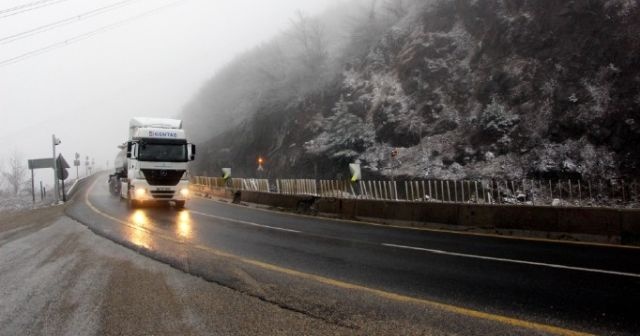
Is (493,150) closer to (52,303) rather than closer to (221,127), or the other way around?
(52,303)

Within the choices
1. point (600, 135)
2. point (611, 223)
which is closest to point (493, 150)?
point (600, 135)

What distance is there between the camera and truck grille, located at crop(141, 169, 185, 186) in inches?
737

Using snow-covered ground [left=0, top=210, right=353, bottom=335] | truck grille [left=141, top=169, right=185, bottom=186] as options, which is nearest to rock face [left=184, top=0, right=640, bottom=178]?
truck grille [left=141, top=169, right=185, bottom=186]

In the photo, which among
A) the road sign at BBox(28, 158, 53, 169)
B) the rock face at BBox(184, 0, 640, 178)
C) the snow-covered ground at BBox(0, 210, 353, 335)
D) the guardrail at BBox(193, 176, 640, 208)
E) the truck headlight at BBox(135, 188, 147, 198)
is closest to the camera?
the snow-covered ground at BBox(0, 210, 353, 335)

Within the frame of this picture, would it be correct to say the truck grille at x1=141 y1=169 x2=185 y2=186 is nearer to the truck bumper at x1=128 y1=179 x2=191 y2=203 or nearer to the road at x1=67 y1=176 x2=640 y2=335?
the truck bumper at x1=128 y1=179 x2=191 y2=203

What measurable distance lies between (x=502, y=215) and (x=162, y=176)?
13.6m

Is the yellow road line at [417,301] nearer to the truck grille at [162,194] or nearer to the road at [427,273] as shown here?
the road at [427,273]

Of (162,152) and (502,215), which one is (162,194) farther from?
(502,215)

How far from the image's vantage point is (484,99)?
87.3 ft

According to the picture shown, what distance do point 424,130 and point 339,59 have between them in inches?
695

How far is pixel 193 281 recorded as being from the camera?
21.7 ft

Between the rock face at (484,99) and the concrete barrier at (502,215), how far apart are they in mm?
10024

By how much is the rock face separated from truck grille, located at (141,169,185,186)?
43.6ft

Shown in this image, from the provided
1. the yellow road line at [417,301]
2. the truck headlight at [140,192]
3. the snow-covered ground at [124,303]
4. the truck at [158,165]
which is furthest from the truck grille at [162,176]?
the yellow road line at [417,301]
